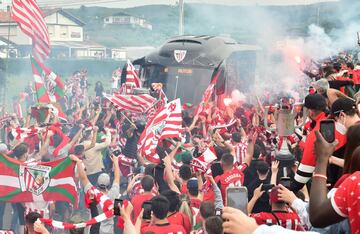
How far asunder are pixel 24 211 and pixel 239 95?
12.6 meters

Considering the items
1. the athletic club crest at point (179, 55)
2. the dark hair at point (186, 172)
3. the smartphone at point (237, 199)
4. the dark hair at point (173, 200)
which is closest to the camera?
the smartphone at point (237, 199)

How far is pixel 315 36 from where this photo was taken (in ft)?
77.4

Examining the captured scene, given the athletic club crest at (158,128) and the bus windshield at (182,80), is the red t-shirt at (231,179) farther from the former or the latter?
the bus windshield at (182,80)

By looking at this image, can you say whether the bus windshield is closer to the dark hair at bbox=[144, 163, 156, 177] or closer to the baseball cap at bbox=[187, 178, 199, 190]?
the dark hair at bbox=[144, 163, 156, 177]

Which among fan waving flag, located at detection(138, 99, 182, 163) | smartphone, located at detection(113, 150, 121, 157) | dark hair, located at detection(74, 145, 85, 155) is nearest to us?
fan waving flag, located at detection(138, 99, 182, 163)

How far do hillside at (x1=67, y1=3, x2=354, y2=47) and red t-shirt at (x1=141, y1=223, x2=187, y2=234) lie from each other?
1753cm

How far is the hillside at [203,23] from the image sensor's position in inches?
1067

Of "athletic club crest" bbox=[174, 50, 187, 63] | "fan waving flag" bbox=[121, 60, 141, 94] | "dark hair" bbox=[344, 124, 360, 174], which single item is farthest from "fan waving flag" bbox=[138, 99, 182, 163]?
"athletic club crest" bbox=[174, 50, 187, 63]

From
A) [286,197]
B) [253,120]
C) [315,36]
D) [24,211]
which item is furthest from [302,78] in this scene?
[286,197]

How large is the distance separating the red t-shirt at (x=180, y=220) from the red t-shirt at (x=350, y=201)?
139 inches

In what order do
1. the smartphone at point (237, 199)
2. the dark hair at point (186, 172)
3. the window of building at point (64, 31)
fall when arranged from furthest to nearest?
the window of building at point (64, 31) → the dark hair at point (186, 172) → the smartphone at point (237, 199)

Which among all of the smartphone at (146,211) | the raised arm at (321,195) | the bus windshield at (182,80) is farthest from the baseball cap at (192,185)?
the bus windshield at (182,80)

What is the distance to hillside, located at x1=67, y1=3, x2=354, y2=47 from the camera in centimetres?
2711

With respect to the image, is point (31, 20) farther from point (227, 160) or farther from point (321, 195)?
point (321, 195)
